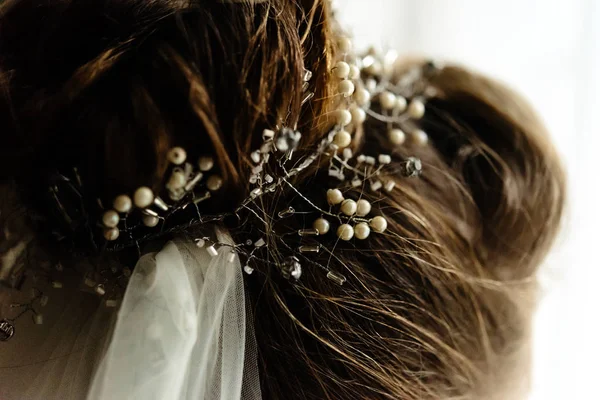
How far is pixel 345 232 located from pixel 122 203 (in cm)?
19

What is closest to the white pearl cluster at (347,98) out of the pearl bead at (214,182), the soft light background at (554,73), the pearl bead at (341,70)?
the pearl bead at (341,70)

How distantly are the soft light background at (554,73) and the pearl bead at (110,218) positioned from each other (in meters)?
0.65

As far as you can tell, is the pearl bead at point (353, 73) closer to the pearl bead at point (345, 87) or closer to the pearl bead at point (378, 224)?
the pearl bead at point (345, 87)

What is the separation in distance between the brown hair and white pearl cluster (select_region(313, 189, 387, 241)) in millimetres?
17

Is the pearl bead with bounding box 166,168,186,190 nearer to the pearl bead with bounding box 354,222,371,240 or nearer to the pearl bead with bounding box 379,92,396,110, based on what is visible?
the pearl bead with bounding box 354,222,371,240

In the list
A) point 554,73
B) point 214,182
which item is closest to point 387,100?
point 214,182

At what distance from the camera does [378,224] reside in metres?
0.55

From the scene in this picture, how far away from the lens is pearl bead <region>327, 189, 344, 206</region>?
550 millimetres

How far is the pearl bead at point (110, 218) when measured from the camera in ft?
1.58

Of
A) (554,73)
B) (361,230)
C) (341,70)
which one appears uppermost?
(341,70)

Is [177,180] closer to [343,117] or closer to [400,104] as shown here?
[343,117]

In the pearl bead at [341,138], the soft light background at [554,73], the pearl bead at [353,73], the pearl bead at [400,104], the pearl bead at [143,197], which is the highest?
the pearl bead at [353,73]

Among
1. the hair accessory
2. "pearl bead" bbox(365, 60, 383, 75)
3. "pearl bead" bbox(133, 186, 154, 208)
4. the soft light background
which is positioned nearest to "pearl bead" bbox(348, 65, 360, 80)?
the hair accessory

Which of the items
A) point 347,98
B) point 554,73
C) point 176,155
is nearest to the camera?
point 176,155
